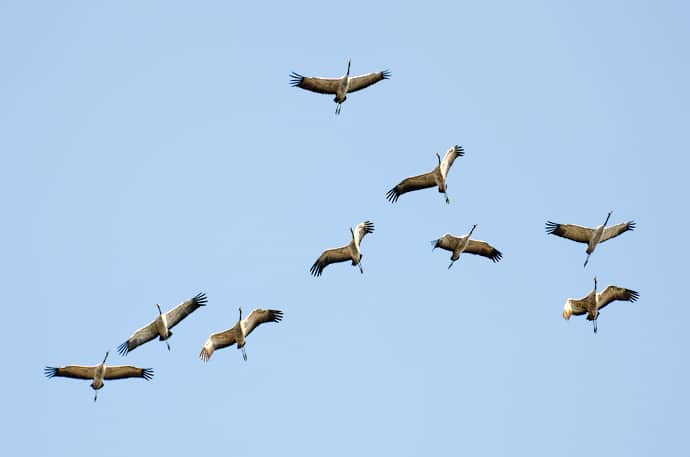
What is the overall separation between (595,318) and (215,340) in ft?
39.1

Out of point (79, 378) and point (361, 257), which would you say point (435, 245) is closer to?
point (361, 257)

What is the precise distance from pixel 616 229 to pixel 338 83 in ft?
33.5

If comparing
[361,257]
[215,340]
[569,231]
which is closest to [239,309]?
[215,340]

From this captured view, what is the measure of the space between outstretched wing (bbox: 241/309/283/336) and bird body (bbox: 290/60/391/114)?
706cm

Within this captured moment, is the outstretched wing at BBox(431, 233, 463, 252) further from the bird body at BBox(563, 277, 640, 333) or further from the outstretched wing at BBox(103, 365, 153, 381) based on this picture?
the outstretched wing at BBox(103, 365, 153, 381)

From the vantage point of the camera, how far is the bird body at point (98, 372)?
36281 mm

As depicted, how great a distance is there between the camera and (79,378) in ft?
121

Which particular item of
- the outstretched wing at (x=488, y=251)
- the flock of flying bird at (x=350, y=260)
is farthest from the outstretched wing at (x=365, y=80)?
the outstretched wing at (x=488, y=251)

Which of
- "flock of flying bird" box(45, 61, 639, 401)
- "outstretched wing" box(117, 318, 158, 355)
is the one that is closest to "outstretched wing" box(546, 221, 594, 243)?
"flock of flying bird" box(45, 61, 639, 401)

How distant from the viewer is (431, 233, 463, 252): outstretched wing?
122 ft

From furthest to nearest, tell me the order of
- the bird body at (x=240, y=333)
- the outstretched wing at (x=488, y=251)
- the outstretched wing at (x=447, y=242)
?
the outstretched wing at (x=488, y=251), the outstretched wing at (x=447, y=242), the bird body at (x=240, y=333)

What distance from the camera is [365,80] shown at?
38.4 meters

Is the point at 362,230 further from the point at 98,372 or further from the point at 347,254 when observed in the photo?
the point at 98,372

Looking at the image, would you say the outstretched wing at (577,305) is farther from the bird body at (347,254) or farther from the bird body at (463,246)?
the bird body at (347,254)
